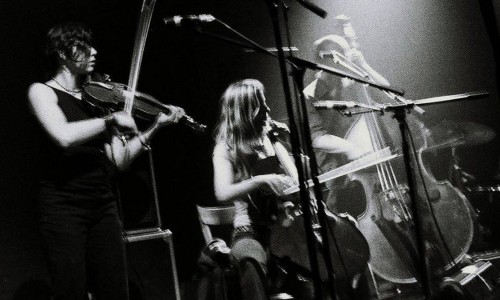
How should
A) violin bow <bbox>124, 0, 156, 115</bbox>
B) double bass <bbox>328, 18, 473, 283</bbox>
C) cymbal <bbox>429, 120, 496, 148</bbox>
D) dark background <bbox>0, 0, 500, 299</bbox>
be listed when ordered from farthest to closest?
cymbal <bbox>429, 120, 496, 148</bbox>
double bass <bbox>328, 18, 473, 283</bbox>
dark background <bbox>0, 0, 500, 299</bbox>
violin bow <bbox>124, 0, 156, 115</bbox>

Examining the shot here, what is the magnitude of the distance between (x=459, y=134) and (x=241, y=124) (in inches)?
57.6

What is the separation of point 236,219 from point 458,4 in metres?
2.26

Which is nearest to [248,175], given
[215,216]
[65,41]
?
[215,216]

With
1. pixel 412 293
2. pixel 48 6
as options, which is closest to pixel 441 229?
pixel 412 293

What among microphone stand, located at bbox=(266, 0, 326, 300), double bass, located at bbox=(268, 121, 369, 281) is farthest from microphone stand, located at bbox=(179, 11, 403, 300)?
double bass, located at bbox=(268, 121, 369, 281)

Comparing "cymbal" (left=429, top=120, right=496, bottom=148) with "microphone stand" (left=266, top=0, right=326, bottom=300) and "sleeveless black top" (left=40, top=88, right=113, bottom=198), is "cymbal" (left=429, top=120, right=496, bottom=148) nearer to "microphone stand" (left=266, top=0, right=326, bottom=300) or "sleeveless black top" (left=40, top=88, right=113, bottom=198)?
"microphone stand" (left=266, top=0, right=326, bottom=300)

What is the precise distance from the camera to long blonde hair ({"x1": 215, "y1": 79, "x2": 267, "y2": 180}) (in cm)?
311

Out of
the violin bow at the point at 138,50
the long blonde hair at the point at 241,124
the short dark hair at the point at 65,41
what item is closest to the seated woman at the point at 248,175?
the long blonde hair at the point at 241,124

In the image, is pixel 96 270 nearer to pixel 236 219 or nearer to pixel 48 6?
pixel 236 219

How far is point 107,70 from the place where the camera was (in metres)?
3.45

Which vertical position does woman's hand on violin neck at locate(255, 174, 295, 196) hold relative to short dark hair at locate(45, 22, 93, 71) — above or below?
below

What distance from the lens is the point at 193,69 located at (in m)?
3.68

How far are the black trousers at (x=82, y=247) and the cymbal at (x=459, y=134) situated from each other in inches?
82.5

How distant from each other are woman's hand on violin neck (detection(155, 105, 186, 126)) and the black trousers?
0.50 m
